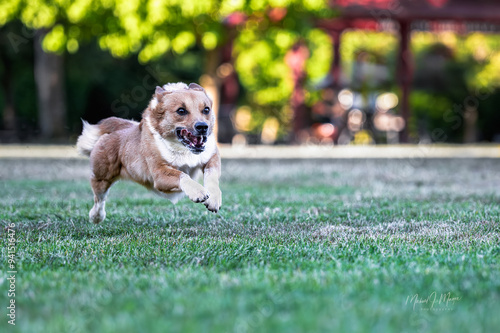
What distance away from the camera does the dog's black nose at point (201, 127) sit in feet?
18.0

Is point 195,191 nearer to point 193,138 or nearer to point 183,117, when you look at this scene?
point 193,138

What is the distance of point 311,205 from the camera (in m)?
7.25

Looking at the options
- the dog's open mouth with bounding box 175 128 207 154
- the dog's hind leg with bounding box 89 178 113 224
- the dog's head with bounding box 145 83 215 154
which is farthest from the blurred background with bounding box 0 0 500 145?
the dog's open mouth with bounding box 175 128 207 154

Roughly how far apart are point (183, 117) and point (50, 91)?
18.8 metres

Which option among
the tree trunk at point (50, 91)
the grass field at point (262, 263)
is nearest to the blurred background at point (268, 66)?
the tree trunk at point (50, 91)

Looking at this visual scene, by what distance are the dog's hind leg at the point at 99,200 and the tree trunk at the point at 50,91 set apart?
17617 millimetres

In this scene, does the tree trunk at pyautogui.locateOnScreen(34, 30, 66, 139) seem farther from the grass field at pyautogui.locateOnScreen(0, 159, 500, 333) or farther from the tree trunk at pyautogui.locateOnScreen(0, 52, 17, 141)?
the grass field at pyautogui.locateOnScreen(0, 159, 500, 333)

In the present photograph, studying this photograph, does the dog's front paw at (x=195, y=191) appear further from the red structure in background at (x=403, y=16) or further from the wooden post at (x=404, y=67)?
the wooden post at (x=404, y=67)

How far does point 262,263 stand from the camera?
4133 mm

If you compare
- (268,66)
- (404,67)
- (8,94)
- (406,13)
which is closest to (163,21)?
(268,66)

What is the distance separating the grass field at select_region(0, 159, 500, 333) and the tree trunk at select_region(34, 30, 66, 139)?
15.5m

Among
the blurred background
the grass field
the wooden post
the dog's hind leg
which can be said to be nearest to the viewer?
the grass field

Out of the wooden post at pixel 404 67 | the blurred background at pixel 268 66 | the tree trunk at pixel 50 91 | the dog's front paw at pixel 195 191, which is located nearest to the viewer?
the dog's front paw at pixel 195 191

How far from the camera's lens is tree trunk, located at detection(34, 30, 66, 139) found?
918 inches
